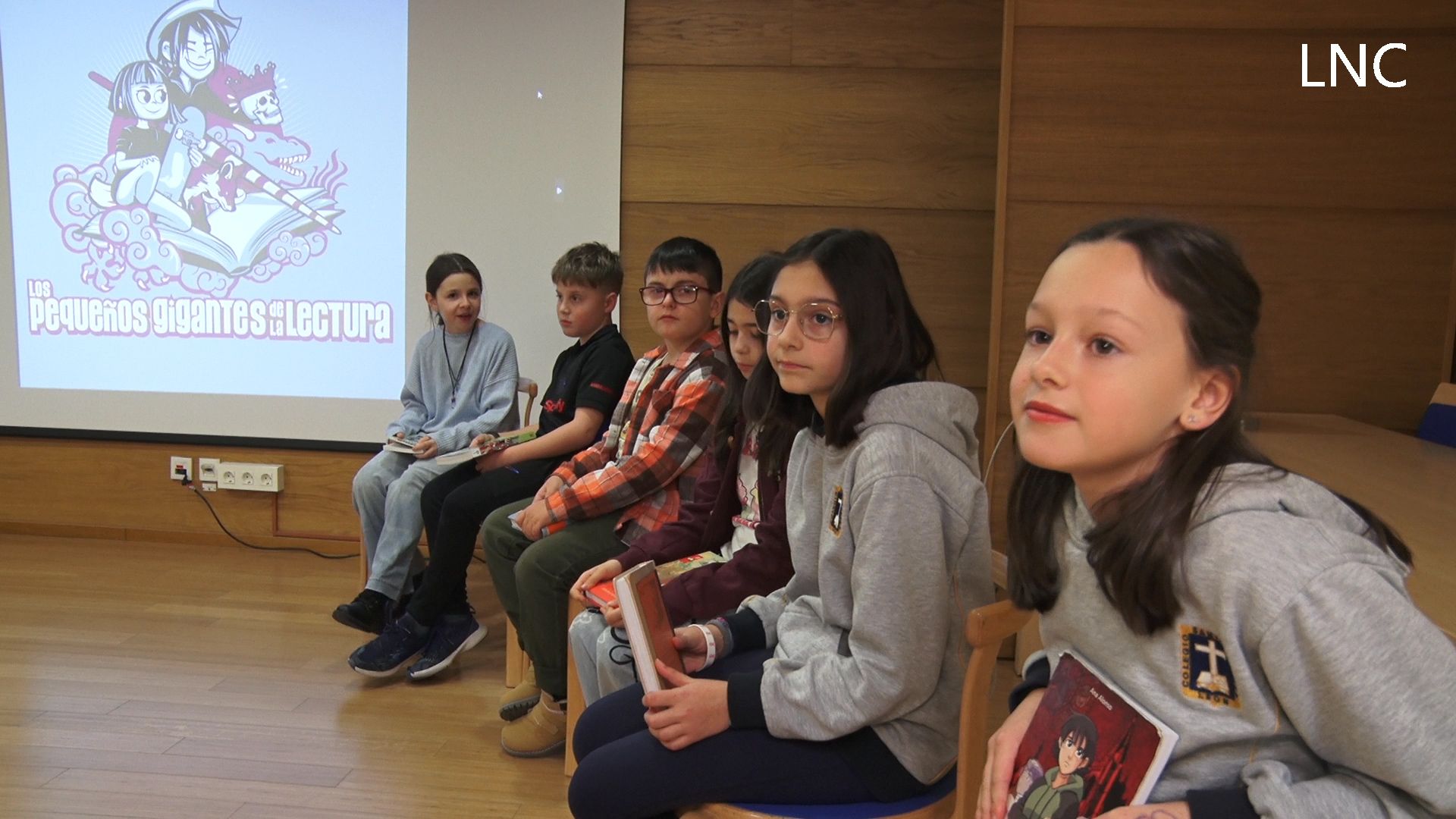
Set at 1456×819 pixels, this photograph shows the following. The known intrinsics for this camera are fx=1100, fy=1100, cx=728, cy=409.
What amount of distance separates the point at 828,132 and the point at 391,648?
2.23 m

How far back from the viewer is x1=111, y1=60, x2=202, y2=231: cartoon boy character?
4.06 metres

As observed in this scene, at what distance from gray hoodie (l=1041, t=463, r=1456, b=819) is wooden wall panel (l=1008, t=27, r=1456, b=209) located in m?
2.36

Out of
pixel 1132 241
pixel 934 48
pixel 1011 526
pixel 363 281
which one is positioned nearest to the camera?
pixel 1132 241

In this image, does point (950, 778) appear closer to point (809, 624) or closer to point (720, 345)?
point (809, 624)

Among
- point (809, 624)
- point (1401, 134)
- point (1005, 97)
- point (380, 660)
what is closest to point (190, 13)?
point (380, 660)

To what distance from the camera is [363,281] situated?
406 centimetres

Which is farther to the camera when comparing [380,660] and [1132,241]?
[380,660]

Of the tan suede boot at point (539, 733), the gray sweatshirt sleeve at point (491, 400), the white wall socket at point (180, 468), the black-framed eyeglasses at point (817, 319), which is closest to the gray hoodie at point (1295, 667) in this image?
Answer: the black-framed eyeglasses at point (817, 319)

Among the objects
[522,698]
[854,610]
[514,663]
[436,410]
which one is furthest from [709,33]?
[854,610]

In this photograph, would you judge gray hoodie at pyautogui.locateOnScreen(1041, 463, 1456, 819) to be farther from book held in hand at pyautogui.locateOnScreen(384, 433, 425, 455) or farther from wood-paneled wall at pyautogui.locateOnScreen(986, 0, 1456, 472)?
book held in hand at pyautogui.locateOnScreen(384, 433, 425, 455)

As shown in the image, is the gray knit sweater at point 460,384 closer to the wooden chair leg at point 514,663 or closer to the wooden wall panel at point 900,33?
the wooden chair leg at point 514,663

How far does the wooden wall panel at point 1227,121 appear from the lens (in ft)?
9.78

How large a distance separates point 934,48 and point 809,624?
9.31 ft

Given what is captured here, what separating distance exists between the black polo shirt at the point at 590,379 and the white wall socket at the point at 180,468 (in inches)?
69.1
